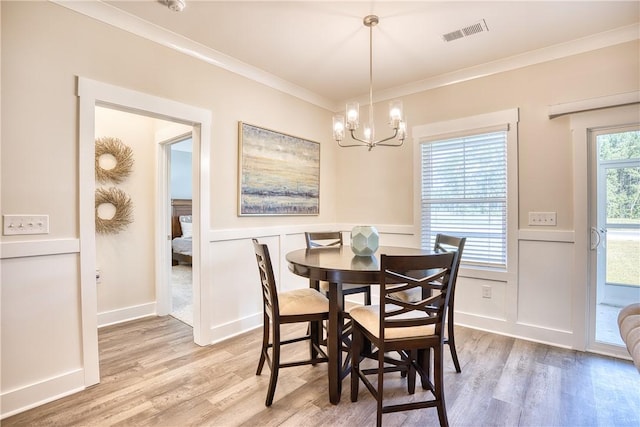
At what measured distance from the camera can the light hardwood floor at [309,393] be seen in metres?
1.78

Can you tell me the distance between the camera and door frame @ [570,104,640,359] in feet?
8.60

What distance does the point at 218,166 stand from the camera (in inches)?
114

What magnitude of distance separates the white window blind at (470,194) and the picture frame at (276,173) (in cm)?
131

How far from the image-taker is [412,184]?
3.60 m

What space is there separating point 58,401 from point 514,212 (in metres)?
3.80

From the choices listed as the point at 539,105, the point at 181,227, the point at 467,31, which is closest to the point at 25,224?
the point at 467,31

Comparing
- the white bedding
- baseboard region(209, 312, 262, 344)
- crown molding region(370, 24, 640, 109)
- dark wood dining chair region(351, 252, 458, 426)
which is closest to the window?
crown molding region(370, 24, 640, 109)

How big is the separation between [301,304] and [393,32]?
2.23m

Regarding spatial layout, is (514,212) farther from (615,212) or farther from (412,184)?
(412,184)

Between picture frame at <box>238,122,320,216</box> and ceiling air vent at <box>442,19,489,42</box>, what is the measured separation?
5.91ft

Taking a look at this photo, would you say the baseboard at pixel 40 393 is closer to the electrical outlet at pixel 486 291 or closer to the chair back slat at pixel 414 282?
the chair back slat at pixel 414 282

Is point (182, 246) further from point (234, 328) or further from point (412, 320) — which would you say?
point (412, 320)

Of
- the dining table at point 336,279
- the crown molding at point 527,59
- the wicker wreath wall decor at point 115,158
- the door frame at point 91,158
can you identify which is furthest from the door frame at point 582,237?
the wicker wreath wall decor at point 115,158

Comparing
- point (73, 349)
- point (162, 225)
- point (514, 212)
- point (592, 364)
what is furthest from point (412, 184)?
point (73, 349)
